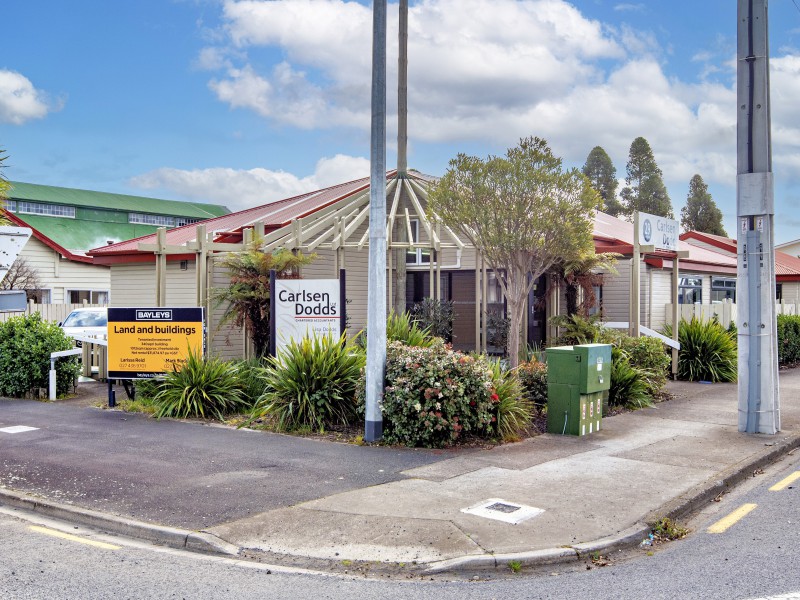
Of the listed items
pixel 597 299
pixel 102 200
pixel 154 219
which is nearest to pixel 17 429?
pixel 597 299

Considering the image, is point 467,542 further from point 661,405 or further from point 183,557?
point 661,405

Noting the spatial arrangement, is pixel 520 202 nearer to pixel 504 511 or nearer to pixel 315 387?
pixel 315 387

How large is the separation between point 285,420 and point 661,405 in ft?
22.1

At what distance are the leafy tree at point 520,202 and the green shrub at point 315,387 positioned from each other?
328 cm

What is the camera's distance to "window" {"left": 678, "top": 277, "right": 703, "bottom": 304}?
23.8 metres

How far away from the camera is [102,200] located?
51188 millimetres

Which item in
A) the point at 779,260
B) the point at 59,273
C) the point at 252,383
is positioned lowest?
the point at 252,383

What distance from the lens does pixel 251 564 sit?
5.94 m

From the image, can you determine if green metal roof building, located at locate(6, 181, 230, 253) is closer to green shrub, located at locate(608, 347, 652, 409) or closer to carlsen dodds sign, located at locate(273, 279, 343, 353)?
carlsen dodds sign, located at locate(273, 279, 343, 353)

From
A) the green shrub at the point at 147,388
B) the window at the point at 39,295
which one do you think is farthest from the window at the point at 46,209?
the green shrub at the point at 147,388

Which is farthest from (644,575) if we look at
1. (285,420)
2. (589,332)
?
(589,332)

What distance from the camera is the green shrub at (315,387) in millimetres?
11039

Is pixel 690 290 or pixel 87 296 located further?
pixel 87 296

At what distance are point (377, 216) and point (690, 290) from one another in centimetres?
1694
